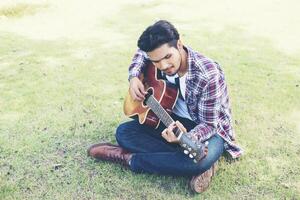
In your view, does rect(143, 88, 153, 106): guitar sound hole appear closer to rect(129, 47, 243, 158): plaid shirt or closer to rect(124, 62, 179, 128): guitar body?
rect(124, 62, 179, 128): guitar body

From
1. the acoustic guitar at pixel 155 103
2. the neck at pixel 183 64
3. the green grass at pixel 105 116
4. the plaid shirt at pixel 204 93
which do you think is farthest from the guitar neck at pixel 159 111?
the green grass at pixel 105 116

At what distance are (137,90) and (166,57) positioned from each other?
23.1 inches

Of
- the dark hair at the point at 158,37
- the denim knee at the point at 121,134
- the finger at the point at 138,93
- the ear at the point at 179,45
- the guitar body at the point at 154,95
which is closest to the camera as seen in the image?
the dark hair at the point at 158,37

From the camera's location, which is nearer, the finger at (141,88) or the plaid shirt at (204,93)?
the plaid shirt at (204,93)

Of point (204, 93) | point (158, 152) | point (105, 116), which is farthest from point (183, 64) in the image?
point (105, 116)

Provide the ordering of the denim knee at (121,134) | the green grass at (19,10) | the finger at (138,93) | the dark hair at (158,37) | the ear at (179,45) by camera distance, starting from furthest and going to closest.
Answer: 1. the green grass at (19,10)
2. the denim knee at (121,134)
3. the finger at (138,93)
4. the ear at (179,45)
5. the dark hair at (158,37)

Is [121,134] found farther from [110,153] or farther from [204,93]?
[204,93]

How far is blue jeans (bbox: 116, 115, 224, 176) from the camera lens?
368 centimetres

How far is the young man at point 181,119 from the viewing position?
3.47m

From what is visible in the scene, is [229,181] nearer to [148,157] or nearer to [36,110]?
[148,157]

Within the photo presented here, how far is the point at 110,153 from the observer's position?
407 centimetres

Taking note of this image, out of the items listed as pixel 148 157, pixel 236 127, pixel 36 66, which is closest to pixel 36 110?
pixel 36 66

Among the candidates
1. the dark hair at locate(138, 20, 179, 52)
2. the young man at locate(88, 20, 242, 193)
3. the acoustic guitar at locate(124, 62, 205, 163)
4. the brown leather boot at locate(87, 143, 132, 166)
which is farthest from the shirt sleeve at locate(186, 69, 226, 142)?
the brown leather boot at locate(87, 143, 132, 166)

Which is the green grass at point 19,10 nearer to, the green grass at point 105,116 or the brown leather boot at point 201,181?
the green grass at point 105,116
